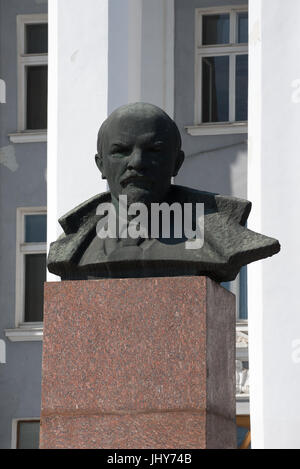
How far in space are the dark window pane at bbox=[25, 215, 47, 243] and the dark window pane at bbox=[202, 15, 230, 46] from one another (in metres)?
3.76

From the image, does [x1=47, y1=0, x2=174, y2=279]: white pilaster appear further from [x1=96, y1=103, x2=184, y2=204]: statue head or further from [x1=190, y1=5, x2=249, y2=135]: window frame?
[x1=190, y1=5, x2=249, y2=135]: window frame

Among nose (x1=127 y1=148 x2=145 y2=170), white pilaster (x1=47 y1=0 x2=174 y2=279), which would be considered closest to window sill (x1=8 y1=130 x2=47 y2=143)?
white pilaster (x1=47 y1=0 x2=174 y2=279)

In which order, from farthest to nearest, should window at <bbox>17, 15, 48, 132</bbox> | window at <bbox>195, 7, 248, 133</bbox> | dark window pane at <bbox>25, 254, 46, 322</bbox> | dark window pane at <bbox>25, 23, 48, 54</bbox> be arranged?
dark window pane at <bbox>25, 23, 48, 54</bbox>
window at <bbox>17, 15, 48, 132</bbox>
dark window pane at <bbox>25, 254, 46, 322</bbox>
window at <bbox>195, 7, 248, 133</bbox>

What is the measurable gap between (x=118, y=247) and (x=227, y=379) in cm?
94

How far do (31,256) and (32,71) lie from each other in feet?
9.72

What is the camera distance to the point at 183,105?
25016mm

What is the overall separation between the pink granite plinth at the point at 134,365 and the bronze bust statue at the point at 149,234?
21 cm

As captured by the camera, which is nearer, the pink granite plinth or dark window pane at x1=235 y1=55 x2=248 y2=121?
the pink granite plinth

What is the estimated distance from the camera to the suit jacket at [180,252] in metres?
9.09

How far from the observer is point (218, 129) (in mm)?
24938

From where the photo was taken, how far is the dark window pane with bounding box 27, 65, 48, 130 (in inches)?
1041

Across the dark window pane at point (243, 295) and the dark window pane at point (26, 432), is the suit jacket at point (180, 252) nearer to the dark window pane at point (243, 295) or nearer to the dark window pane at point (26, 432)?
the dark window pane at point (243, 295)

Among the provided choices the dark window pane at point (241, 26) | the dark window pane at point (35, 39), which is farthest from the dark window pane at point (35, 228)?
the dark window pane at point (241, 26)
